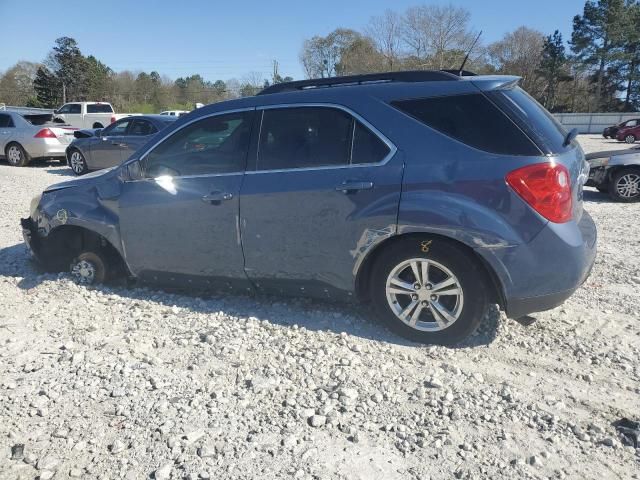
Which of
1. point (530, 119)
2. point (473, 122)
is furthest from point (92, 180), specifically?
point (530, 119)

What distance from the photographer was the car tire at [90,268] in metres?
4.64

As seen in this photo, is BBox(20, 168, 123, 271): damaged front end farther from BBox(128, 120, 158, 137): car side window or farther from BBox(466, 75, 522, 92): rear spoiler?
BBox(128, 120, 158, 137): car side window

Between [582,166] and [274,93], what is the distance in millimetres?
2328

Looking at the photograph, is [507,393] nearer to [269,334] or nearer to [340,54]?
[269,334]

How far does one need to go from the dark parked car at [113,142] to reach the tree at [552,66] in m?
60.0

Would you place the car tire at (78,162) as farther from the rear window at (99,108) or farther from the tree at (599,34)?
the tree at (599,34)

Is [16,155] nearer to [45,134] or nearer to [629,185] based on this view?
[45,134]

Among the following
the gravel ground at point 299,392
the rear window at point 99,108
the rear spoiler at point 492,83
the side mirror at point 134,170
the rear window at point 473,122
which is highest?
the rear window at point 99,108

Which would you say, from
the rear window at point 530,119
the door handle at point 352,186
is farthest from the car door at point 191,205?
the rear window at point 530,119

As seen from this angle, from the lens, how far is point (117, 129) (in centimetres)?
1264

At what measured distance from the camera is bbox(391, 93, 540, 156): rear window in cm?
313

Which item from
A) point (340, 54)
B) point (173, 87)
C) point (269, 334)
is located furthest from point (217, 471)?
point (173, 87)

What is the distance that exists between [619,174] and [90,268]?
9014mm

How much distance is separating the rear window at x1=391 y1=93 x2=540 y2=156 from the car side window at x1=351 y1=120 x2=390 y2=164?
0.27 metres
